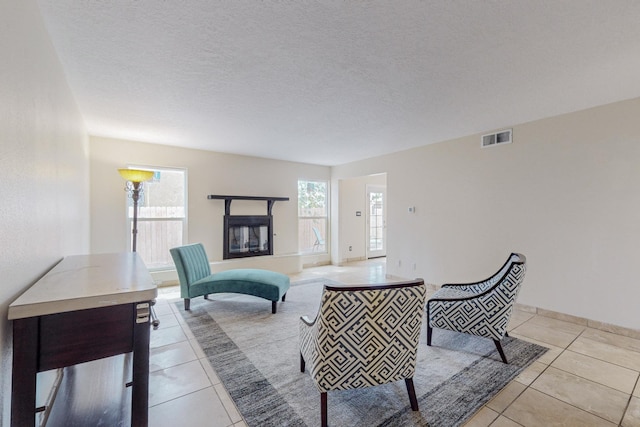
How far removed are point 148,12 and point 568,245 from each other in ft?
15.3

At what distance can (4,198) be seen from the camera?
1105 millimetres

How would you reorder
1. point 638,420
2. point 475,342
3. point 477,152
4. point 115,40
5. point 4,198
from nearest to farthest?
point 4,198, point 638,420, point 115,40, point 475,342, point 477,152

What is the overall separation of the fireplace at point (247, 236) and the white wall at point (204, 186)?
132mm

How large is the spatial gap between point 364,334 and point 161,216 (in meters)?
4.52

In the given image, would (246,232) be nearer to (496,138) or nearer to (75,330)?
(75,330)

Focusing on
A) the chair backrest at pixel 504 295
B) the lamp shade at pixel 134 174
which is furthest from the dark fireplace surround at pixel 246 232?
the chair backrest at pixel 504 295

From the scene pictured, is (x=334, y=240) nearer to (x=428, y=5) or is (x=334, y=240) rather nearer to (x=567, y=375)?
(x=567, y=375)

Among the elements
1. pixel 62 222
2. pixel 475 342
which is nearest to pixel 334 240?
pixel 475 342

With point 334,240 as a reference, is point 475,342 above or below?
below

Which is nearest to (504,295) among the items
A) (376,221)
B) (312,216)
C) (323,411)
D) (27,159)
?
(323,411)

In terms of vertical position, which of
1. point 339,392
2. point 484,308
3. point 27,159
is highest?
point 27,159

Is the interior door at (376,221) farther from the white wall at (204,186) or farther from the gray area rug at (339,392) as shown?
the gray area rug at (339,392)

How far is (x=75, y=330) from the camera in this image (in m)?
1.15

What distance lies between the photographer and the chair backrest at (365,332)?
157cm
